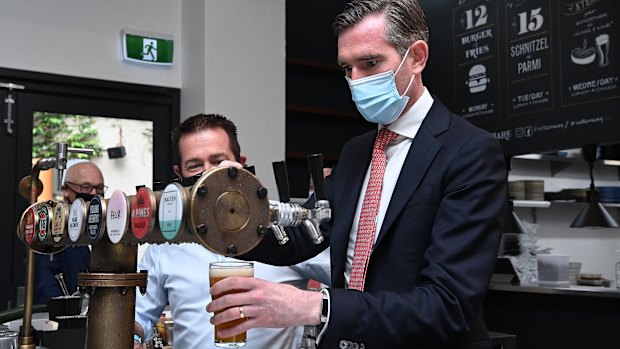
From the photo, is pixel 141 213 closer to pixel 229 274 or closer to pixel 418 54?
pixel 229 274

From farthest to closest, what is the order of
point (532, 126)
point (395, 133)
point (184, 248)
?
point (532, 126) → point (184, 248) → point (395, 133)

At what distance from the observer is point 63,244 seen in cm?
102

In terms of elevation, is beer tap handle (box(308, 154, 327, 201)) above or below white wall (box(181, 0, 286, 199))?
below

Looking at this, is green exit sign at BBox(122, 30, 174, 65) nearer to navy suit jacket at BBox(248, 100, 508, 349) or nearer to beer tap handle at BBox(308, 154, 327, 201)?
navy suit jacket at BBox(248, 100, 508, 349)

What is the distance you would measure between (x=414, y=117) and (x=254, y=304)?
Result: 611 millimetres

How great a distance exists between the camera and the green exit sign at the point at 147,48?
4.79 m

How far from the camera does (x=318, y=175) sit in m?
1.01

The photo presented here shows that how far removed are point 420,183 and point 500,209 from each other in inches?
5.7

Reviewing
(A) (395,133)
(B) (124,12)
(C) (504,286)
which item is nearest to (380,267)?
(A) (395,133)

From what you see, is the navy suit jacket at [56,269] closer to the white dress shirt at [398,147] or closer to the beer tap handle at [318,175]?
the white dress shirt at [398,147]

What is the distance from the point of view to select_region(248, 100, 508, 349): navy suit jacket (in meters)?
1.07

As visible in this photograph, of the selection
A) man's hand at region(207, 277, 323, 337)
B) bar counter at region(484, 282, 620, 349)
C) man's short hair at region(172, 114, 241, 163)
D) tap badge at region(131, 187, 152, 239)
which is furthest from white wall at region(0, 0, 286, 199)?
tap badge at region(131, 187, 152, 239)

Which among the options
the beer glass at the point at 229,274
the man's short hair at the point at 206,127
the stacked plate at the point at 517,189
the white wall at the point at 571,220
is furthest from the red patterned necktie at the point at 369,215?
the white wall at the point at 571,220

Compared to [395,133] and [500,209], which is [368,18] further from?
[500,209]
